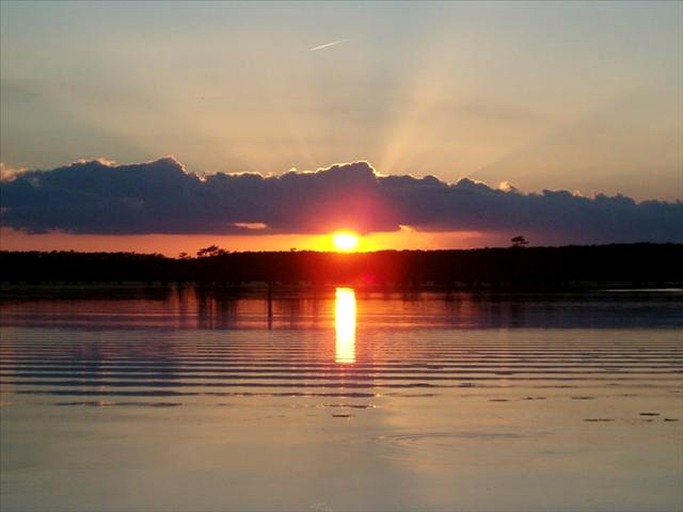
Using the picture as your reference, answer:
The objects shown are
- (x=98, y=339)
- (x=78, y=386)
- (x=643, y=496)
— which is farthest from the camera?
(x=98, y=339)

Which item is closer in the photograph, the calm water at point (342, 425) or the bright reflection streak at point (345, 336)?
the calm water at point (342, 425)

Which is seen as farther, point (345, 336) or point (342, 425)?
point (345, 336)

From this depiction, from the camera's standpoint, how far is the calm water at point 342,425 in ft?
31.3

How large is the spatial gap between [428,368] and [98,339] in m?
9.66

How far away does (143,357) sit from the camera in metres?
20.4

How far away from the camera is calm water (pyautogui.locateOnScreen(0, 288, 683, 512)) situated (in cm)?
954

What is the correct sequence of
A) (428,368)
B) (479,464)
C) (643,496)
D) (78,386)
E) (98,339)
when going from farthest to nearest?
(98,339), (428,368), (78,386), (479,464), (643,496)

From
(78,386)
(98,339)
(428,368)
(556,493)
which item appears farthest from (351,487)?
(98,339)

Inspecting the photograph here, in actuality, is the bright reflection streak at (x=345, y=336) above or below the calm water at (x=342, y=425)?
above

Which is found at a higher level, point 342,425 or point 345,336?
point 345,336

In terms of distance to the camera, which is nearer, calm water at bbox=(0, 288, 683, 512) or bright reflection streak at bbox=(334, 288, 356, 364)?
calm water at bbox=(0, 288, 683, 512)

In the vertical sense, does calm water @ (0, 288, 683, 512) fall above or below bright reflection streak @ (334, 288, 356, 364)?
below

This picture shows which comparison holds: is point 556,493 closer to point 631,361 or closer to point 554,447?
point 554,447

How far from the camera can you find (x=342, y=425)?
12516 millimetres
